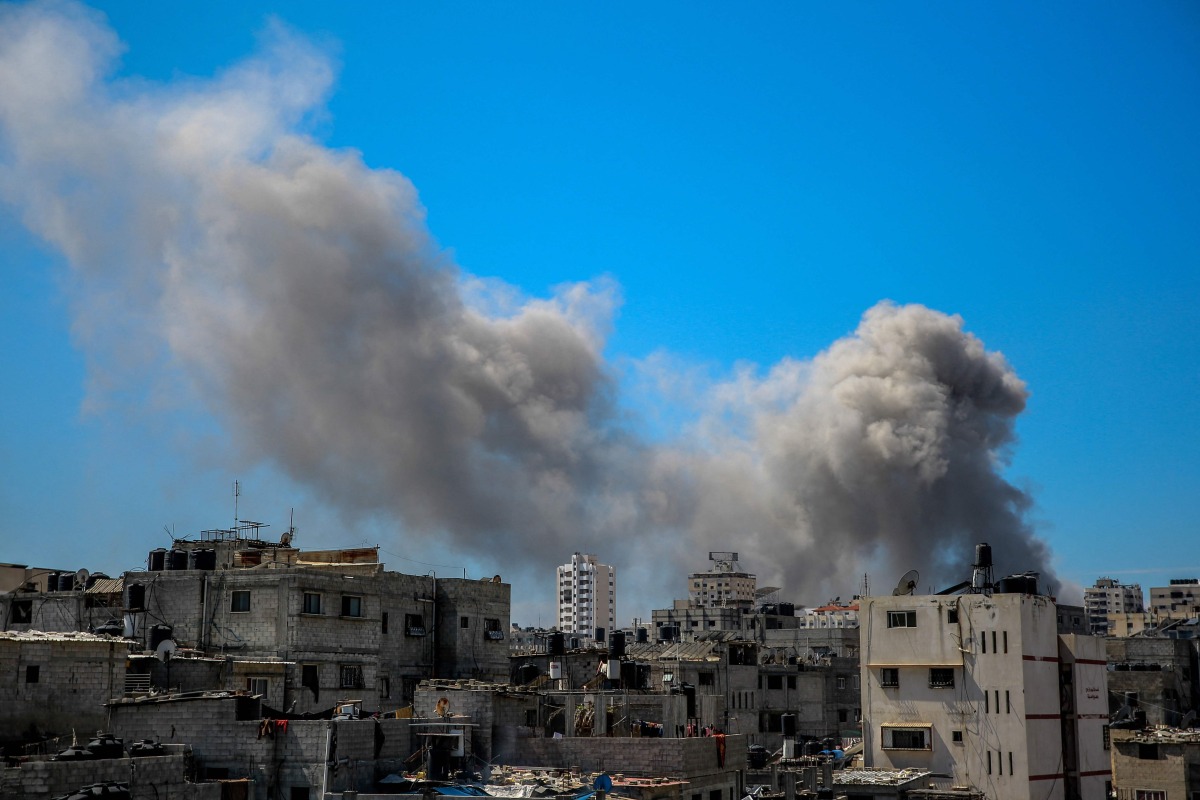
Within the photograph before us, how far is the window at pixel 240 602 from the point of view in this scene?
5281cm

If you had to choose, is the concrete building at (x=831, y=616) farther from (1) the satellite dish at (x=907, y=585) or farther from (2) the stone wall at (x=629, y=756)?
(2) the stone wall at (x=629, y=756)

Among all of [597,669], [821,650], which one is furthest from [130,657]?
[821,650]

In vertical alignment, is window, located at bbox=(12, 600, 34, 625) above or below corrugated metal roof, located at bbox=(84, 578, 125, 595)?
below

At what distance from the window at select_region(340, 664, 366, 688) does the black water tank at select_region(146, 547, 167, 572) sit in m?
9.46

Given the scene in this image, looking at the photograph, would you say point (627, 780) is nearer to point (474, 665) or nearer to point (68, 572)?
point (474, 665)

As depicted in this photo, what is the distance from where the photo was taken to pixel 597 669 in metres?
65.9

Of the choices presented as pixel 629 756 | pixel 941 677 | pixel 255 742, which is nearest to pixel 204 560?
pixel 255 742

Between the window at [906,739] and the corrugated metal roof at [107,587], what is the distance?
32.2 meters

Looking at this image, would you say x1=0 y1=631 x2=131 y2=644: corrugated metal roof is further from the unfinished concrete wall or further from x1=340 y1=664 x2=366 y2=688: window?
x1=340 y1=664 x2=366 y2=688: window

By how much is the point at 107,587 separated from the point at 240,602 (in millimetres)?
9863

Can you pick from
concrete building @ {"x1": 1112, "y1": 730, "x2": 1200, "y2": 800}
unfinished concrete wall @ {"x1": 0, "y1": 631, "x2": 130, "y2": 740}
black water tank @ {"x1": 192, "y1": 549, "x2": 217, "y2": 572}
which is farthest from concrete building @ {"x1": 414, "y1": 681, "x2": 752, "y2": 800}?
concrete building @ {"x1": 1112, "y1": 730, "x2": 1200, "y2": 800}

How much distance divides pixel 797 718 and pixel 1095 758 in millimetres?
32551

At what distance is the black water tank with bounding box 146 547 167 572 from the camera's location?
5716 centimetres

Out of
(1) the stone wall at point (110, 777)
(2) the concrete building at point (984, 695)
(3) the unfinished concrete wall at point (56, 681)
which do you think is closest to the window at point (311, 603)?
(3) the unfinished concrete wall at point (56, 681)
